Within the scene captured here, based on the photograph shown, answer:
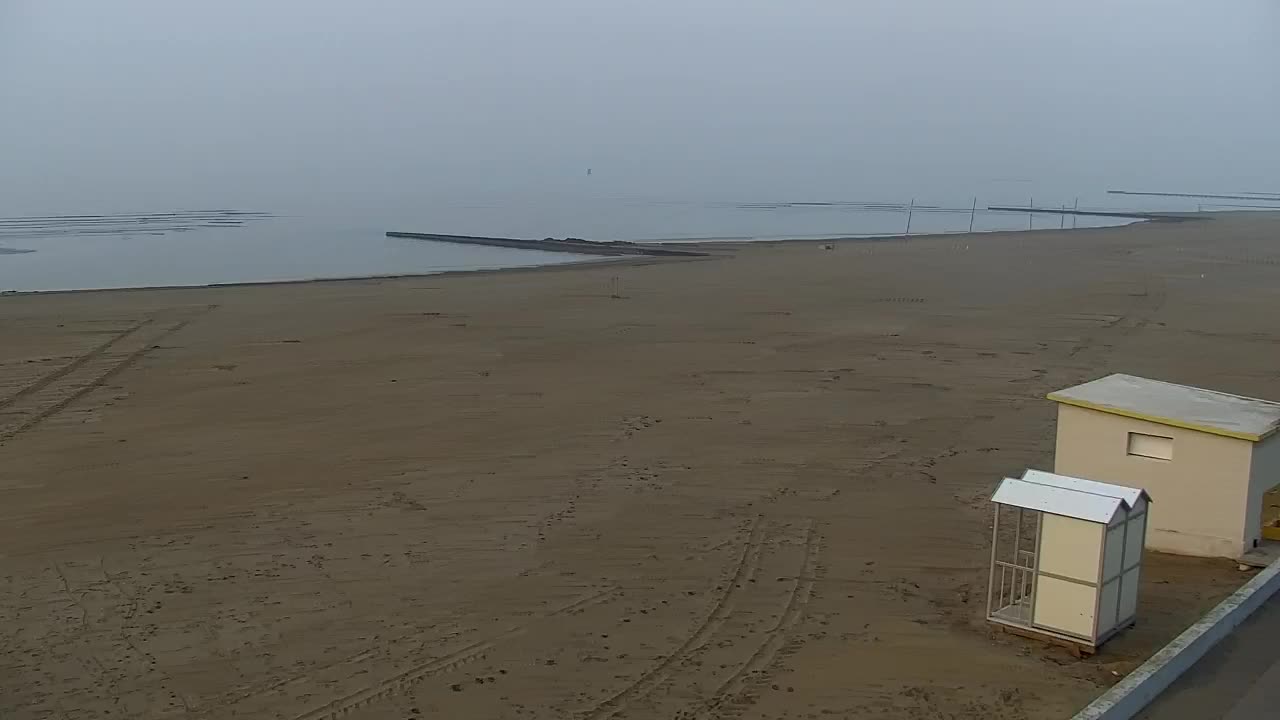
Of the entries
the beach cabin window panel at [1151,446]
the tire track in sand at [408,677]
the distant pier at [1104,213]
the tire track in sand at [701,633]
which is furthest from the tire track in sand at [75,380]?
the distant pier at [1104,213]

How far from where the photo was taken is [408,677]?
6516 millimetres

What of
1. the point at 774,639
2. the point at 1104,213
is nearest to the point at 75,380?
the point at 774,639

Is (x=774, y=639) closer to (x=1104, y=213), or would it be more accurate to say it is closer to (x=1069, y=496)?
(x=1069, y=496)

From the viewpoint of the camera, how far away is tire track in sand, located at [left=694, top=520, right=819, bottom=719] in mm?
6180

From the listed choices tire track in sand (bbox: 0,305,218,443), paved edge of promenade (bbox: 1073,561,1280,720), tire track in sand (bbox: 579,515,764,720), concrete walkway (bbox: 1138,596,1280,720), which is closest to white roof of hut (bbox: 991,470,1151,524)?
paved edge of promenade (bbox: 1073,561,1280,720)

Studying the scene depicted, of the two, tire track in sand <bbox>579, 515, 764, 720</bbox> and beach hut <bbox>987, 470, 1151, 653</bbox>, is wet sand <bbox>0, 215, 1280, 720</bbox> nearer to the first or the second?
tire track in sand <bbox>579, 515, 764, 720</bbox>

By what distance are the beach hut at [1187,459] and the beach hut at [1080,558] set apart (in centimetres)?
161

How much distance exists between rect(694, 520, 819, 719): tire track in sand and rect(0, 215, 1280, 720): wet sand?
3cm

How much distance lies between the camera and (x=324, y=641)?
7059 mm

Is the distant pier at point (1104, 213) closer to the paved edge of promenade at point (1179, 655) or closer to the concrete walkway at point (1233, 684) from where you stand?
the paved edge of promenade at point (1179, 655)

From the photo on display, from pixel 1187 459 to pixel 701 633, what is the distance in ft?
13.1

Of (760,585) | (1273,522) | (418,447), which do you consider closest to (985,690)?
(760,585)

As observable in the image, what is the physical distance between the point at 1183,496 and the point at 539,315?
15561 mm

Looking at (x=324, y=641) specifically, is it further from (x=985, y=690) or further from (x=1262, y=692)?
(x=1262, y=692)
